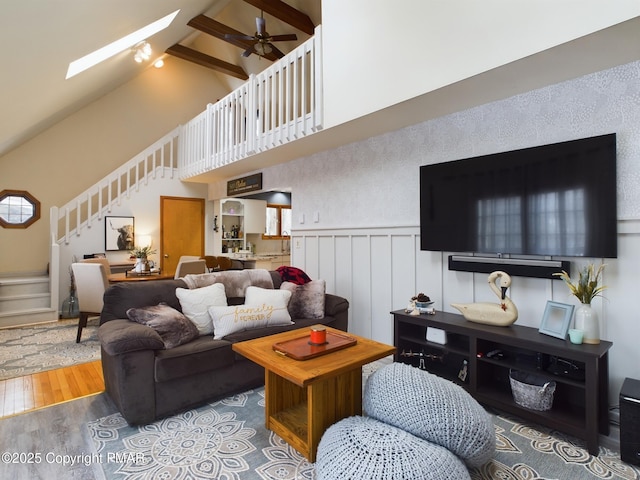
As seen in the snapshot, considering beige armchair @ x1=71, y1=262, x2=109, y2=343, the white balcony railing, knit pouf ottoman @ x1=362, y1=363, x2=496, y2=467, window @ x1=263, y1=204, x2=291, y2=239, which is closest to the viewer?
knit pouf ottoman @ x1=362, y1=363, x2=496, y2=467

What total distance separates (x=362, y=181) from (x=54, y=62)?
332 cm

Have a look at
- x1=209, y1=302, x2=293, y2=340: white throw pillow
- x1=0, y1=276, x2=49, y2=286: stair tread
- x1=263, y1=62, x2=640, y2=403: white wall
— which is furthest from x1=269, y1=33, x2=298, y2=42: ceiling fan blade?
x1=0, y1=276, x2=49, y2=286: stair tread

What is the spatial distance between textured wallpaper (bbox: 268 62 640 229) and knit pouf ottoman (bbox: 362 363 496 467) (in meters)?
1.61

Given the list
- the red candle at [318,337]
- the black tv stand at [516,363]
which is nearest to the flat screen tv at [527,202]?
the black tv stand at [516,363]

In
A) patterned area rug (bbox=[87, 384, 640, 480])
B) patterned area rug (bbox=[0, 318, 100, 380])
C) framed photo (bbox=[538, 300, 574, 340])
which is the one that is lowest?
patterned area rug (bbox=[87, 384, 640, 480])

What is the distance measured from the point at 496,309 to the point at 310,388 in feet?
4.91

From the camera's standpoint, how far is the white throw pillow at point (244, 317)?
2.72 meters

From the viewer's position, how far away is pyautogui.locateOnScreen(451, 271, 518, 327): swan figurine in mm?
2408

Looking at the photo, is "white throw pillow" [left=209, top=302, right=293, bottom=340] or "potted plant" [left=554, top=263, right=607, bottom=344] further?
"white throw pillow" [left=209, top=302, right=293, bottom=340]

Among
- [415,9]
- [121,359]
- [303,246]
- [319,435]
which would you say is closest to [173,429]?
[121,359]

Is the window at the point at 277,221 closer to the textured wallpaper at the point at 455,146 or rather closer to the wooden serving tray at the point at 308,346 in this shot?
the textured wallpaper at the point at 455,146

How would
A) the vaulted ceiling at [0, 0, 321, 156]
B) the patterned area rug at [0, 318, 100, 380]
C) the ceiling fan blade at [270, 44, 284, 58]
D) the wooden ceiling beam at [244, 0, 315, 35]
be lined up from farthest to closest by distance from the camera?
the ceiling fan blade at [270, 44, 284, 58], the wooden ceiling beam at [244, 0, 315, 35], the patterned area rug at [0, 318, 100, 380], the vaulted ceiling at [0, 0, 321, 156]

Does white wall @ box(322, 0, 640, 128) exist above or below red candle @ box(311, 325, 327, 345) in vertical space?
above

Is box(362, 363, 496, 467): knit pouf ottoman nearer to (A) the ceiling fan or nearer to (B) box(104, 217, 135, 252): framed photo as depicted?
(A) the ceiling fan
